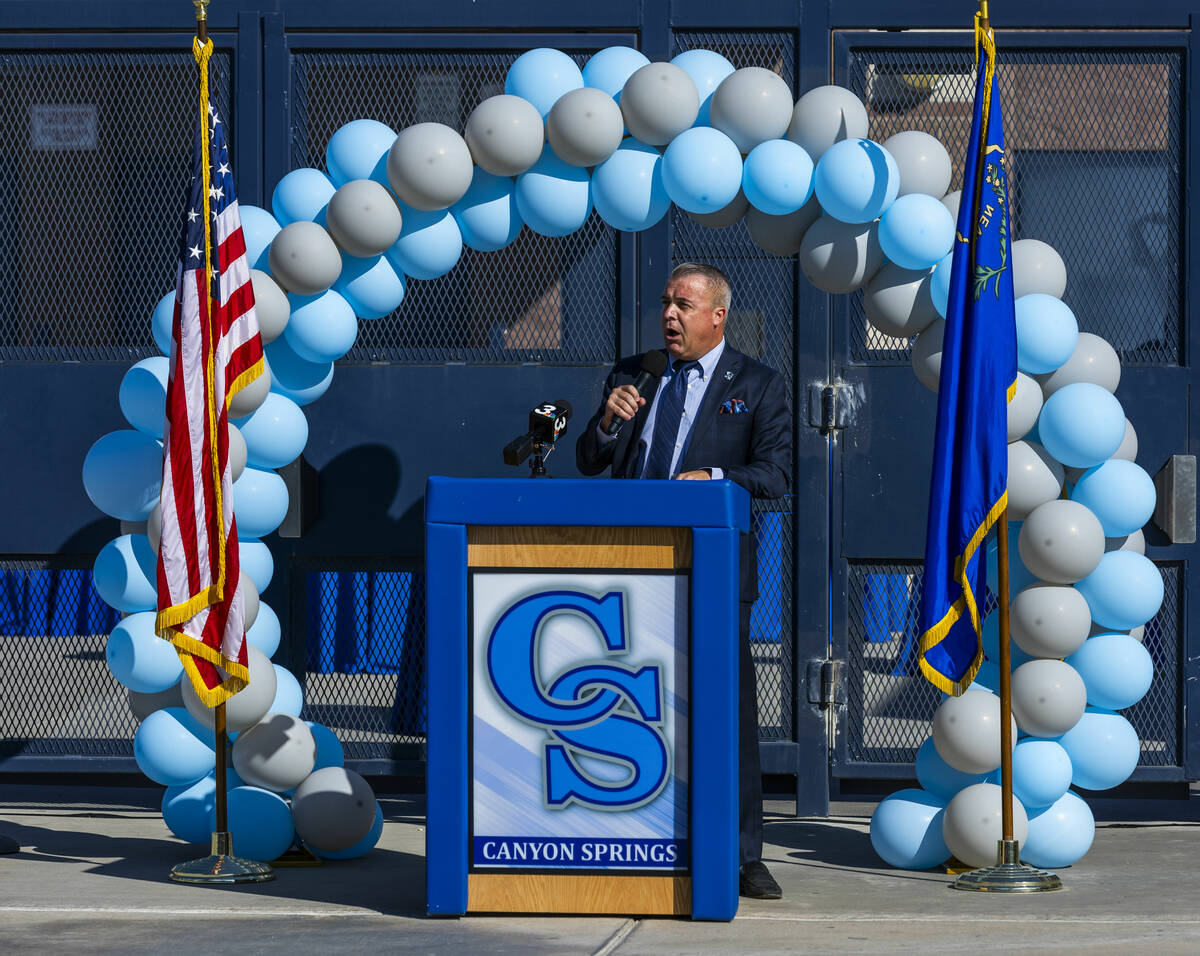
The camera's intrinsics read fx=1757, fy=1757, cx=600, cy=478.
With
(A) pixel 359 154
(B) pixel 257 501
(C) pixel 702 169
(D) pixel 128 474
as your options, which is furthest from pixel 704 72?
(D) pixel 128 474

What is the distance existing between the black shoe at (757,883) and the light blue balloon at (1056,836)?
0.94 metres

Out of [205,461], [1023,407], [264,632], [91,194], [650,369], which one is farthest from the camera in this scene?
[91,194]

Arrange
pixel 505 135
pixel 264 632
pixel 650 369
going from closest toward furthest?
1. pixel 650 369
2. pixel 505 135
3. pixel 264 632

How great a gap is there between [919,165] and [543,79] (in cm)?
139

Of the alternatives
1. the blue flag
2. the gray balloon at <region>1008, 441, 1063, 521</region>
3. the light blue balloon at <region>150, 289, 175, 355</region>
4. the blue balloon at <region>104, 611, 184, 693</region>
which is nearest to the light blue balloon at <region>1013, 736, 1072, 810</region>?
the blue flag

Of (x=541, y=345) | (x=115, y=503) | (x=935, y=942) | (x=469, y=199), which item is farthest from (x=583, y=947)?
(x=541, y=345)

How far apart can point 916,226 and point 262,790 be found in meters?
3.01

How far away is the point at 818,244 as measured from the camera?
6.23 m

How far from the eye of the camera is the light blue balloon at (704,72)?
6.36 metres

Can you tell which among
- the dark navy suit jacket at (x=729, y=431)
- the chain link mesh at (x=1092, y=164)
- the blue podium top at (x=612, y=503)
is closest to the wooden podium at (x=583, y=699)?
the blue podium top at (x=612, y=503)

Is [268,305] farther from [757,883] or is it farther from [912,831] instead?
[912,831]

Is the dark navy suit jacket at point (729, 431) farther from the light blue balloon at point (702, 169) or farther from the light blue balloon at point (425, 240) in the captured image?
the light blue balloon at point (425, 240)

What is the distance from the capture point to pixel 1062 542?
5988 mm

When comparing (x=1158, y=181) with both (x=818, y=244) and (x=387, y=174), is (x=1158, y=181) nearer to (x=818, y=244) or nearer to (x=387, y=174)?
(x=818, y=244)
